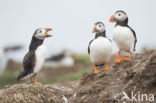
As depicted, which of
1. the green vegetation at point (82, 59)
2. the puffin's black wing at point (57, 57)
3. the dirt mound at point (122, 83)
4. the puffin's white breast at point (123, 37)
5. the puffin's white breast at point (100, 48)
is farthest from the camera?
Result: the green vegetation at point (82, 59)

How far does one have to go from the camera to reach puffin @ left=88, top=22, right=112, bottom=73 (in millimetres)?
8016

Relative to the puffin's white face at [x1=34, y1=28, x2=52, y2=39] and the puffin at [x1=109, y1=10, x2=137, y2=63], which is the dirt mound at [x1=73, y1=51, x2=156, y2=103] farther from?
the puffin's white face at [x1=34, y1=28, x2=52, y2=39]

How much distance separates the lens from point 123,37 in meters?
8.18

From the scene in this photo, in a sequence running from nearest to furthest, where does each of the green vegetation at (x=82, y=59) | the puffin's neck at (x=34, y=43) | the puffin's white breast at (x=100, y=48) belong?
the puffin's neck at (x=34, y=43) → the puffin's white breast at (x=100, y=48) → the green vegetation at (x=82, y=59)

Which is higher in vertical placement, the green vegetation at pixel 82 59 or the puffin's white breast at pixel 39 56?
the puffin's white breast at pixel 39 56

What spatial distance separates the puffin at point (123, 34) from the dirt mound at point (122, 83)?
15.1 inches

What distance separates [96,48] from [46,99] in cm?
166

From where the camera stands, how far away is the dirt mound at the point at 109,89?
635 cm

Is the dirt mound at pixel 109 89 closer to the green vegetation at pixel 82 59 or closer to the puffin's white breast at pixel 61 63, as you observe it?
the puffin's white breast at pixel 61 63

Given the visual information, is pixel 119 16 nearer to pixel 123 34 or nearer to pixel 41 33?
pixel 123 34

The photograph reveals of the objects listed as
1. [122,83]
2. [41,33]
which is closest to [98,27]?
[41,33]

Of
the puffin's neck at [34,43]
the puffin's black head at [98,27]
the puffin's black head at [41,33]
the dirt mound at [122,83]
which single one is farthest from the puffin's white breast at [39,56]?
the puffin's black head at [98,27]

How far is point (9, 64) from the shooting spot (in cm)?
2208

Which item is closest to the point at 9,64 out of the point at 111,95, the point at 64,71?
the point at 64,71
